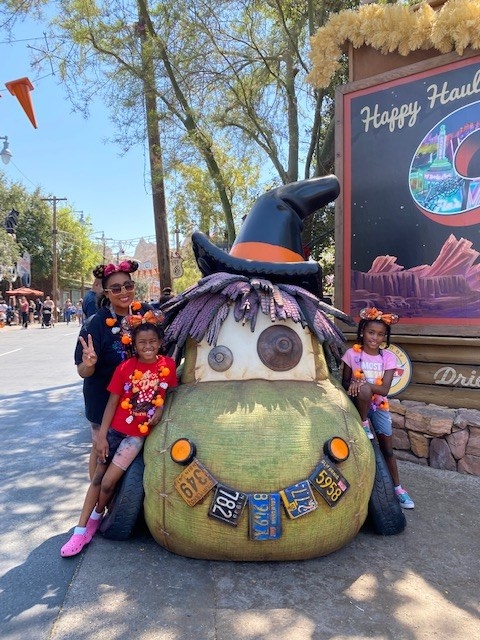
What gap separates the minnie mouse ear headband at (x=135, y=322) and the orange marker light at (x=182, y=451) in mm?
702

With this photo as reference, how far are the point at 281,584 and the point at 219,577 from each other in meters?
0.32

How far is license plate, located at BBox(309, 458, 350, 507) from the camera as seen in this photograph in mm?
2576

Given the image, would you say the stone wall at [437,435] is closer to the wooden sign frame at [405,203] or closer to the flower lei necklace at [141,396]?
the wooden sign frame at [405,203]

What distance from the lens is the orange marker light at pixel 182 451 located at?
2.62 meters

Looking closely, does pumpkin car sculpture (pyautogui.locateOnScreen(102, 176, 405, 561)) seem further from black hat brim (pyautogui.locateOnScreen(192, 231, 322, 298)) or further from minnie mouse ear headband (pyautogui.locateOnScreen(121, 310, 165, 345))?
minnie mouse ear headband (pyautogui.locateOnScreen(121, 310, 165, 345))

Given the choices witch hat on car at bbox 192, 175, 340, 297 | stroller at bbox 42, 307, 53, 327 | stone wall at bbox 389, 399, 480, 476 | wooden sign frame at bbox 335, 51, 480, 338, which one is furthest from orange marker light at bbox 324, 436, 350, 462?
stroller at bbox 42, 307, 53, 327

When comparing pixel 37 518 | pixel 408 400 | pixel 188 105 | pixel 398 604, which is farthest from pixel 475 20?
pixel 188 105

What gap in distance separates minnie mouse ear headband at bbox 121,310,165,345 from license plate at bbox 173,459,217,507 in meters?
0.85

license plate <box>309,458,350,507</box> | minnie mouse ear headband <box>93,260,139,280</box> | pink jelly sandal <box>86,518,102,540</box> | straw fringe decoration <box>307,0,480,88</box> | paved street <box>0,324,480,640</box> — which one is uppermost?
straw fringe decoration <box>307,0,480,88</box>

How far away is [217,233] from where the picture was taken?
19.4 m

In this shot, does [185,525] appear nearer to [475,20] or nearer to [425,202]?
[425,202]

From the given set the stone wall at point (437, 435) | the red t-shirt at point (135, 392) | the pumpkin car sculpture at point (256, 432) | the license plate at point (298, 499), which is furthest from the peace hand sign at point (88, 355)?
the stone wall at point (437, 435)

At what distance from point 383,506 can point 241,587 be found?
3.42ft

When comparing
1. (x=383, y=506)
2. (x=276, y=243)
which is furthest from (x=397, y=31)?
(x=383, y=506)
